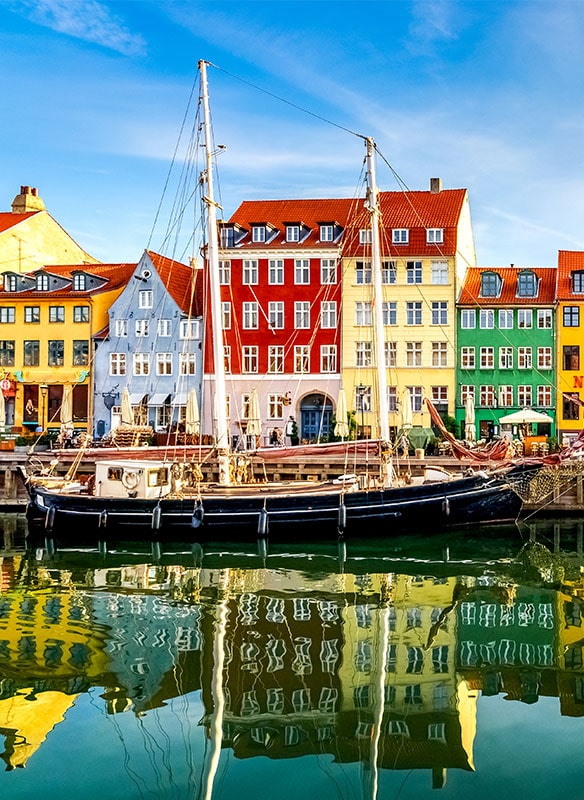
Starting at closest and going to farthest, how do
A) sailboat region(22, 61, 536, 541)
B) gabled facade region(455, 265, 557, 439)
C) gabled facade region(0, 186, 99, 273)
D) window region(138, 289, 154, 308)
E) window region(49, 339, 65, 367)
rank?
sailboat region(22, 61, 536, 541) → gabled facade region(455, 265, 557, 439) → window region(138, 289, 154, 308) → window region(49, 339, 65, 367) → gabled facade region(0, 186, 99, 273)

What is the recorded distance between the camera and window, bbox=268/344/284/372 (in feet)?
177

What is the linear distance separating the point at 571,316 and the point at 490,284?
533cm

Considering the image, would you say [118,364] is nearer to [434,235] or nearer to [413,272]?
[413,272]

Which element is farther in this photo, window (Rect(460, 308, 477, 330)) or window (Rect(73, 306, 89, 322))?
window (Rect(73, 306, 89, 322))

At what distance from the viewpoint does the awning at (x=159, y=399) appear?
53.2 m

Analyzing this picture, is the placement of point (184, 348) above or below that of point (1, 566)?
above

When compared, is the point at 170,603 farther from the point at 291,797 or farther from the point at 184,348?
the point at 184,348

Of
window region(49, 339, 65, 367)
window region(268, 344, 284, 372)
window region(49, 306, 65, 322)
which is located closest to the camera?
window region(268, 344, 284, 372)

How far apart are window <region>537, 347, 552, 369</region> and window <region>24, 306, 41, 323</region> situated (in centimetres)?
3234

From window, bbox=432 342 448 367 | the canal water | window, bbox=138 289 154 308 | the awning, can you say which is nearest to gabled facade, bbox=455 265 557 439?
window, bbox=432 342 448 367

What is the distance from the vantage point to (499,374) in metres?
52.1

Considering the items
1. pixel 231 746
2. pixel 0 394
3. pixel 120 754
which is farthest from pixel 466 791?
pixel 0 394

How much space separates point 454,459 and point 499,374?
1476 cm

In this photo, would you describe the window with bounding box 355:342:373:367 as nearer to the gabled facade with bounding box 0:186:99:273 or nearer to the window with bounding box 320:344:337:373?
the window with bounding box 320:344:337:373
